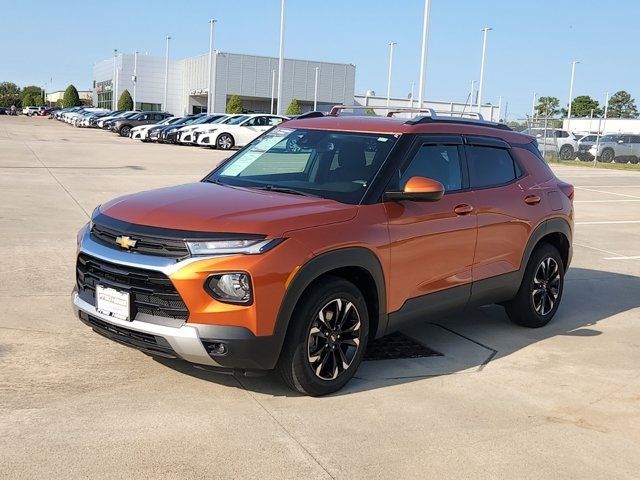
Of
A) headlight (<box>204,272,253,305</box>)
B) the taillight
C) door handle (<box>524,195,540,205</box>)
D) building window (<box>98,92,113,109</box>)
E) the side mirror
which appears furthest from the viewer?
building window (<box>98,92,113,109</box>)

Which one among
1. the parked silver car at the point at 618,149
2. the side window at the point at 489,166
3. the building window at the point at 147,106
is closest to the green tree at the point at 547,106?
the building window at the point at 147,106

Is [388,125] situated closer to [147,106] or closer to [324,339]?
[324,339]

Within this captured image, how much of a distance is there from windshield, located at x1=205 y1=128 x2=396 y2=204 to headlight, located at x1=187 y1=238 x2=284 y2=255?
0.91 m

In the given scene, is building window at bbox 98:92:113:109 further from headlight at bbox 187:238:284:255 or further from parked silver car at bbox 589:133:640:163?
headlight at bbox 187:238:284:255

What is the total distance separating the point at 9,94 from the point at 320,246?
166 meters

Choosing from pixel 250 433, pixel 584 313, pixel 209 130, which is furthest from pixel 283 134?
pixel 209 130

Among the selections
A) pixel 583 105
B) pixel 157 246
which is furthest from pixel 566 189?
pixel 583 105

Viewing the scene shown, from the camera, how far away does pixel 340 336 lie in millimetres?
4625

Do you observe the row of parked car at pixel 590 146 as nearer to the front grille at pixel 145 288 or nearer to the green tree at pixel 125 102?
the front grille at pixel 145 288

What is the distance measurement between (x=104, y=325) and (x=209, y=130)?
2854 centimetres

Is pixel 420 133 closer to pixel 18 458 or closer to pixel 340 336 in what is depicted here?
pixel 340 336

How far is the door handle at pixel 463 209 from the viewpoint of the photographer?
5410mm

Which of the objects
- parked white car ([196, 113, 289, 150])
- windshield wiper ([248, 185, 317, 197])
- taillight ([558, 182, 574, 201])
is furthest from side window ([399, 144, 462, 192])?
parked white car ([196, 113, 289, 150])

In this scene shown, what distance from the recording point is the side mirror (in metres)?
4.77
